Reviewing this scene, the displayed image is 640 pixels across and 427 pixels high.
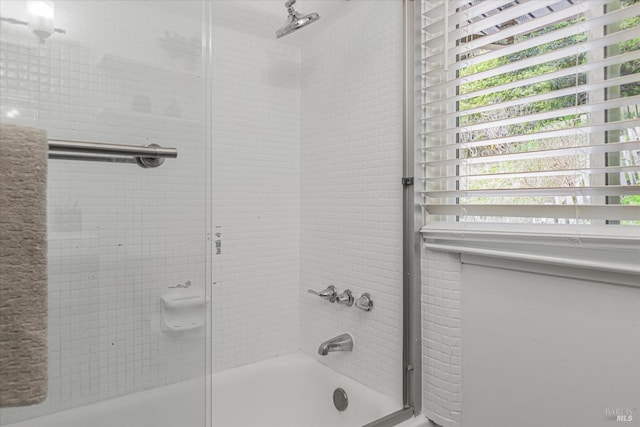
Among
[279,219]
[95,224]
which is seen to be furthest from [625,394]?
[279,219]

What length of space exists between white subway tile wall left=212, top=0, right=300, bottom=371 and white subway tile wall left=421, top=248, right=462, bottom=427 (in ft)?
2.73

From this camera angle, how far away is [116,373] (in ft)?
2.83

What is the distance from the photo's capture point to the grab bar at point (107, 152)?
73cm

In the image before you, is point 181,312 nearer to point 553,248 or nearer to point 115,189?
point 115,189

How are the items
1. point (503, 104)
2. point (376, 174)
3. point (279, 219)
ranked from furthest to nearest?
point (279, 219)
point (376, 174)
point (503, 104)

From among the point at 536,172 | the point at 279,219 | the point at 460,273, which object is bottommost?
the point at 460,273

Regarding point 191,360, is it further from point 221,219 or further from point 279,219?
point 279,219

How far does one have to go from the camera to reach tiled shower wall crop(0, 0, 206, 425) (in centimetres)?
78

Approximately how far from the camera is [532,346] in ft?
3.53

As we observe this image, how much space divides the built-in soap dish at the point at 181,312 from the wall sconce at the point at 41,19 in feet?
2.20

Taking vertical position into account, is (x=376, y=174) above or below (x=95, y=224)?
above

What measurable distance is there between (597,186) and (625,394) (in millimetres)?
528

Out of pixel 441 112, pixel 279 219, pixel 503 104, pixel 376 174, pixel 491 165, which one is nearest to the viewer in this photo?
pixel 503 104

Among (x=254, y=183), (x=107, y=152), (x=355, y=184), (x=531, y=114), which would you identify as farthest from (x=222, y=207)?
(x=531, y=114)
